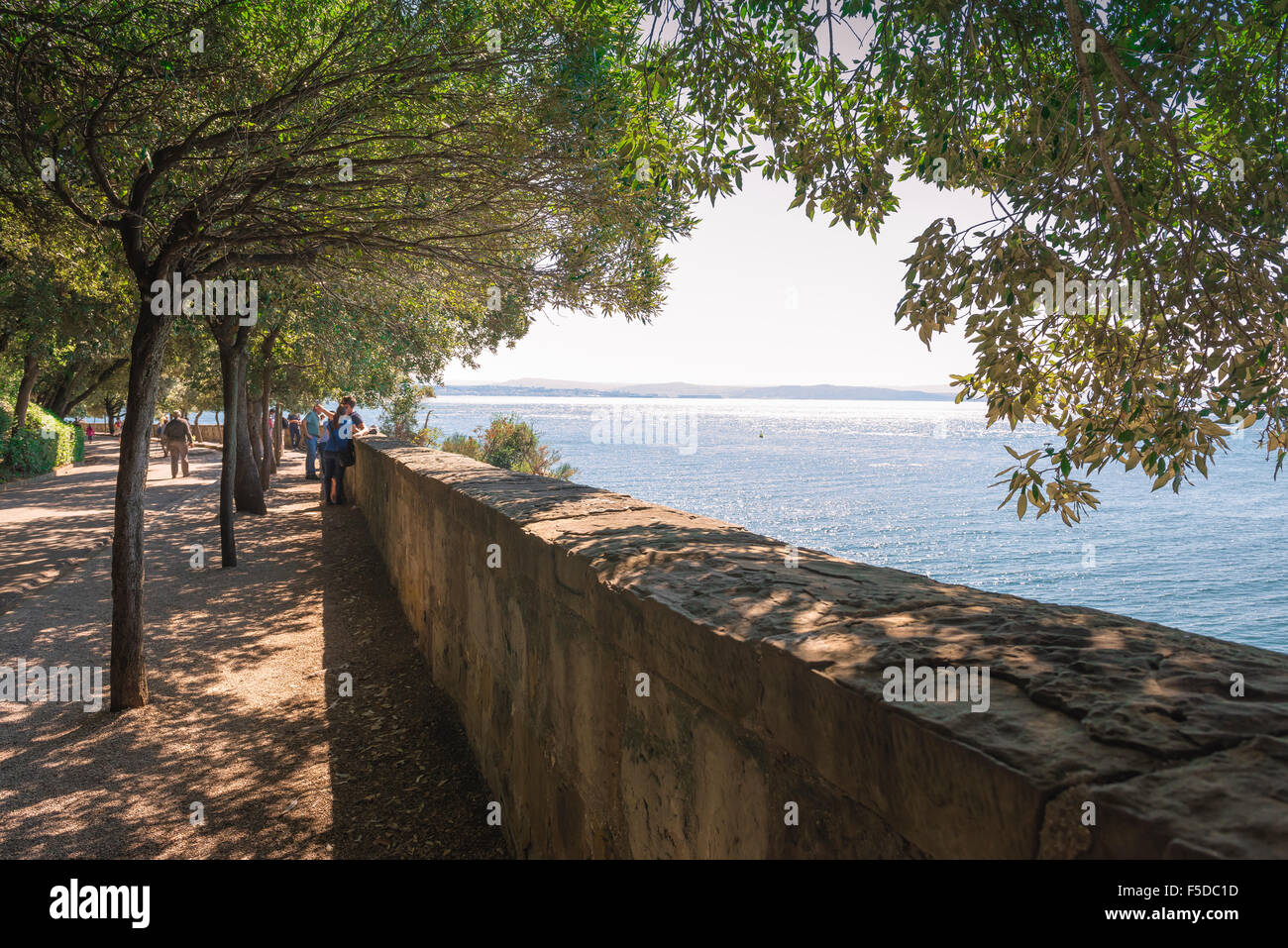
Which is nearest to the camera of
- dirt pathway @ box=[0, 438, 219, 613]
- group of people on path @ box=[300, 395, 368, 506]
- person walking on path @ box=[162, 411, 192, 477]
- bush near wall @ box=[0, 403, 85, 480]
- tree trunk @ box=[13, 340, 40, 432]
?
dirt pathway @ box=[0, 438, 219, 613]

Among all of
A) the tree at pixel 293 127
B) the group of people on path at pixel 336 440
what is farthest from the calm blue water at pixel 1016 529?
the tree at pixel 293 127

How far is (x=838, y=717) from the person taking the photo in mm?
1440

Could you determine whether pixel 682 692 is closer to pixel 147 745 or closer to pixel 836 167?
pixel 147 745

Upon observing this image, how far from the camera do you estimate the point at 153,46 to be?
5.91 meters

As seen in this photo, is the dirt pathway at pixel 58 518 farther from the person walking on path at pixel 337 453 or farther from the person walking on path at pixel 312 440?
the person walking on path at pixel 337 453

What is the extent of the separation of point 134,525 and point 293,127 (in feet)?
11.3

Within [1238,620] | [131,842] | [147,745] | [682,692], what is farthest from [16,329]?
[1238,620]

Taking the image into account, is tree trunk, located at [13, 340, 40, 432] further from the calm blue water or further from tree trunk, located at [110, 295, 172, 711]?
the calm blue water

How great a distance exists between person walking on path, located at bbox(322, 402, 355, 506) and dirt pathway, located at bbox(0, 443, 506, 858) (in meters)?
5.79

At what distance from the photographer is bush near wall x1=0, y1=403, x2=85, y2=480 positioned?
21362 millimetres

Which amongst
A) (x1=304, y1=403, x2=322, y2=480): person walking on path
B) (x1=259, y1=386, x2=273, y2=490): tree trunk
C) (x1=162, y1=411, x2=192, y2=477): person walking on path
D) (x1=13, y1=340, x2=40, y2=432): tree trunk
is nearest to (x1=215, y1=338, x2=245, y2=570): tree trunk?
(x1=304, y1=403, x2=322, y2=480): person walking on path

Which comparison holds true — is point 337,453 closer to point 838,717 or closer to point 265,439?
point 265,439

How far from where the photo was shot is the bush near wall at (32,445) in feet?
70.1

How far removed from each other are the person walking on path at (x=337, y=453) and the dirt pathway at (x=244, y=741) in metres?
5.79
